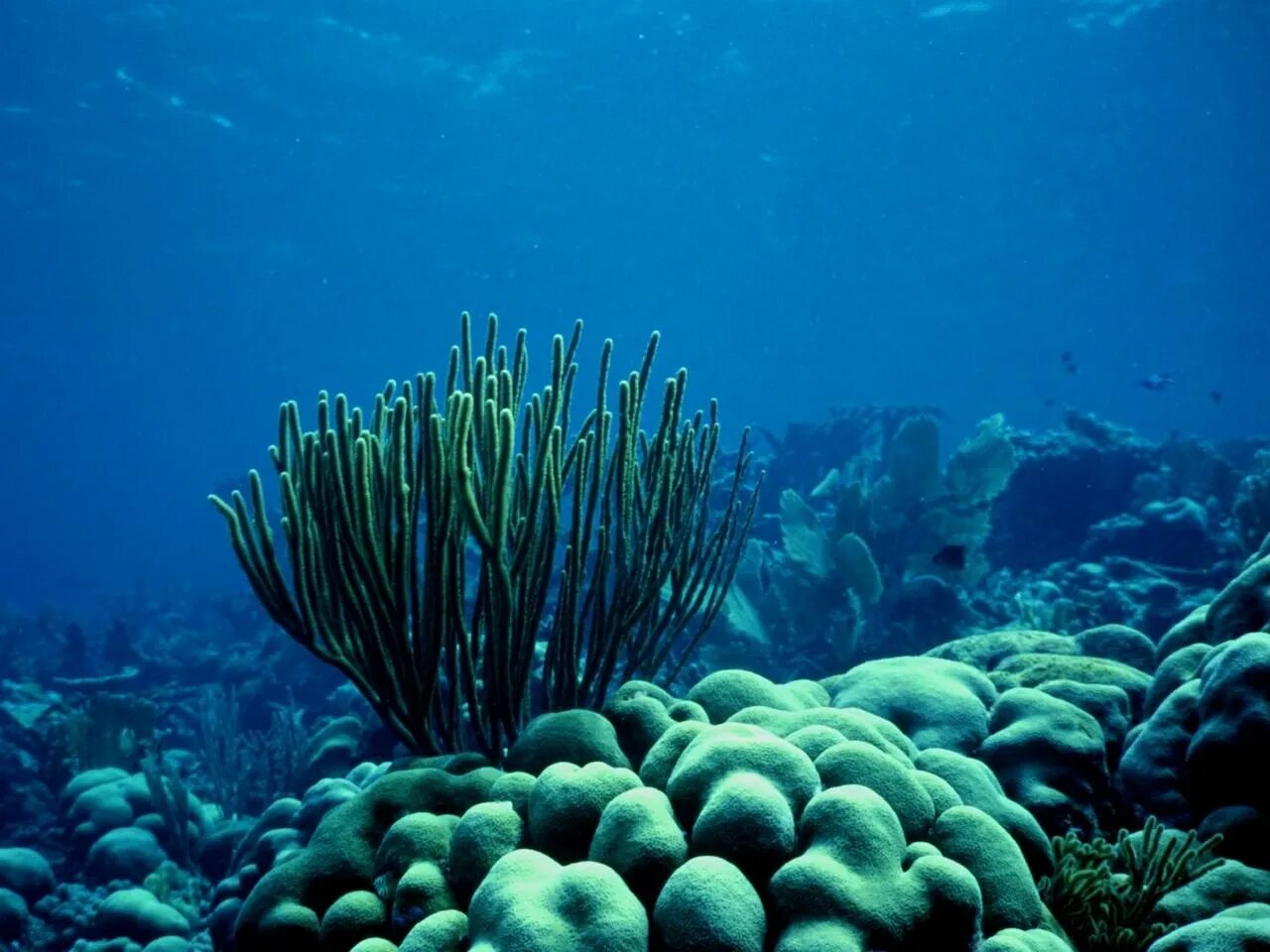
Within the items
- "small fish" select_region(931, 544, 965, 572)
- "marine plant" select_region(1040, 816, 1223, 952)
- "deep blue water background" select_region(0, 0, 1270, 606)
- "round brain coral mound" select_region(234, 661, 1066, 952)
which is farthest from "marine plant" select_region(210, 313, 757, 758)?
"deep blue water background" select_region(0, 0, 1270, 606)

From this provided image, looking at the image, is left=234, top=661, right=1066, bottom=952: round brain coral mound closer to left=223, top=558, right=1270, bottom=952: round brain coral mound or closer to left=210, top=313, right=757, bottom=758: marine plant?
left=223, top=558, right=1270, bottom=952: round brain coral mound

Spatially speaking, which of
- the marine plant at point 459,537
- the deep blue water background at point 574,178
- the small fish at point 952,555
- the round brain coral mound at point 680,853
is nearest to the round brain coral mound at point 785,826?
the round brain coral mound at point 680,853

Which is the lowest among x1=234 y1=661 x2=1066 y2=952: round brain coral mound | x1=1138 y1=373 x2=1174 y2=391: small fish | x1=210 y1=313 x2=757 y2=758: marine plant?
x1=234 y1=661 x2=1066 y2=952: round brain coral mound

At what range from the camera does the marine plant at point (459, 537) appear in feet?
9.48

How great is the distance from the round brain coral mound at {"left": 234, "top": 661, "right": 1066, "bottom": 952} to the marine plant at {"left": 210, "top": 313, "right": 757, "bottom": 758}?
47 centimetres

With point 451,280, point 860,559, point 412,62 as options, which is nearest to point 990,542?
point 860,559

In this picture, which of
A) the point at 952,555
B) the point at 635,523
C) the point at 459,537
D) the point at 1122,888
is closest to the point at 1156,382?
the point at 952,555

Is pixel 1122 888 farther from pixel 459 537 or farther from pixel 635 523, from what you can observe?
pixel 459 537

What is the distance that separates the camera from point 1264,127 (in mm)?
31625

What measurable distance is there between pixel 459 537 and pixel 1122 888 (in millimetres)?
2472

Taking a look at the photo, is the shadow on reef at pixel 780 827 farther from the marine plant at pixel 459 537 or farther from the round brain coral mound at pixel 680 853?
the marine plant at pixel 459 537

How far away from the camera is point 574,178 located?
35.8 metres

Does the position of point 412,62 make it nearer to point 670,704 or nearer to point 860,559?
point 860,559

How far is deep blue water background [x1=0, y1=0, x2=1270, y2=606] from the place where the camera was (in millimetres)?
23953
